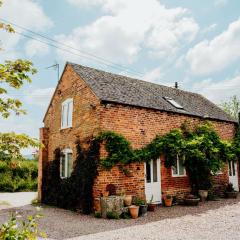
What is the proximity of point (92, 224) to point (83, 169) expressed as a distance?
3275 millimetres

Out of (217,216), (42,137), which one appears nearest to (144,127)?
(217,216)

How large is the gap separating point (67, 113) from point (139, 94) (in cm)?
425

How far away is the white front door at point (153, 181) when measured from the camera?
1405 centimetres

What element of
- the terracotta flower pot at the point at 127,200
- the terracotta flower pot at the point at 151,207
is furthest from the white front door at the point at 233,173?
the terracotta flower pot at the point at 127,200

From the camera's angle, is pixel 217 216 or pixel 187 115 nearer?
pixel 217 216

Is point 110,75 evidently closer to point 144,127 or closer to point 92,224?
point 144,127


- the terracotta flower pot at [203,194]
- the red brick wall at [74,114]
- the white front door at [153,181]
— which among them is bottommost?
the terracotta flower pot at [203,194]

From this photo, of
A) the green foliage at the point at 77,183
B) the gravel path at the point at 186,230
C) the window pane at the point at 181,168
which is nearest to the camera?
the gravel path at the point at 186,230

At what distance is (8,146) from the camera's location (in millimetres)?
3982

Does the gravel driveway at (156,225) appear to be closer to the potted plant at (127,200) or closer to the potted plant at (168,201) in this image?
the potted plant at (168,201)

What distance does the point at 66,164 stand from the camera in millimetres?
15500

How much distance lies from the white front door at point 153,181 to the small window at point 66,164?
406 cm

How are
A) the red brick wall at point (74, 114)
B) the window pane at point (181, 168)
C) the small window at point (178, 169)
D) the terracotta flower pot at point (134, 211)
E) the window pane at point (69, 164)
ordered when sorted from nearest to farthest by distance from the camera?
the terracotta flower pot at point (134, 211), the red brick wall at point (74, 114), the window pane at point (69, 164), the small window at point (178, 169), the window pane at point (181, 168)

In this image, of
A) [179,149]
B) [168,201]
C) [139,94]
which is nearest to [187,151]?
[179,149]
